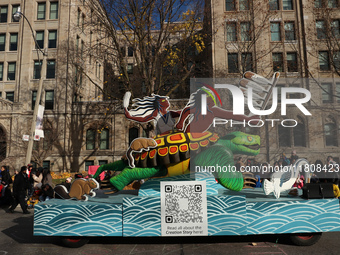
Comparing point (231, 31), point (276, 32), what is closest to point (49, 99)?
point (231, 31)

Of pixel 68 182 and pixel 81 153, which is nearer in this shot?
pixel 68 182

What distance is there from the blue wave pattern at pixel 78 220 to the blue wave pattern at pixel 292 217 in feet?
9.58

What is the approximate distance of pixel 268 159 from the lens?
7.64 m

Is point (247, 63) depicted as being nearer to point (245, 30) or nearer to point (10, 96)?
point (245, 30)

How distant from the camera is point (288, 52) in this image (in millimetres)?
Result: 24984

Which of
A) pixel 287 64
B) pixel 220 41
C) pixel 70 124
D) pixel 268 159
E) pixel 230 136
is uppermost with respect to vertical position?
pixel 220 41

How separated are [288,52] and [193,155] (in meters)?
22.3

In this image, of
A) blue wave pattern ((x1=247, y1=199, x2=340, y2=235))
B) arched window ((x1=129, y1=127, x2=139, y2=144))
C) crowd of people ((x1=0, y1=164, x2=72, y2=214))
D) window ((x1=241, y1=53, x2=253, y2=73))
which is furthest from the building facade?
blue wave pattern ((x1=247, y1=199, x2=340, y2=235))

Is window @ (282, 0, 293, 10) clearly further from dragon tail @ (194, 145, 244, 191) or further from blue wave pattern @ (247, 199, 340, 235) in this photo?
blue wave pattern @ (247, 199, 340, 235)

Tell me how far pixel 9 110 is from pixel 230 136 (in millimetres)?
25633

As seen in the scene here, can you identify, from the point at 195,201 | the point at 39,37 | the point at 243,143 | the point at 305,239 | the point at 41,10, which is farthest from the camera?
the point at 41,10

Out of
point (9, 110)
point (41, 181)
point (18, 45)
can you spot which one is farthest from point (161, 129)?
point (18, 45)

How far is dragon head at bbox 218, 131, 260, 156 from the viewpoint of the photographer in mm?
6699

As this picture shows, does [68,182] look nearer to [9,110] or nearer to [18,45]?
[9,110]
